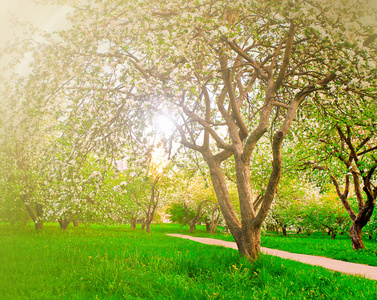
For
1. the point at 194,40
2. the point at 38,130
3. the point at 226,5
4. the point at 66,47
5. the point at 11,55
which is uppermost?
the point at 226,5

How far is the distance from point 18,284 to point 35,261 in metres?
1.72

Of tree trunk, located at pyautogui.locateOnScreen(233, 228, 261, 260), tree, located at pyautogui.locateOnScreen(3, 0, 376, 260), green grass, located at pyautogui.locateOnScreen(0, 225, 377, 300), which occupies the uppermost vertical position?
tree, located at pyautogui.locateOnScreen(3, 0, 376, 260)

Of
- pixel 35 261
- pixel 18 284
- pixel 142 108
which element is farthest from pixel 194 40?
pixel 35 261

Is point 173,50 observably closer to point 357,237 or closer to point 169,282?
point 169,282

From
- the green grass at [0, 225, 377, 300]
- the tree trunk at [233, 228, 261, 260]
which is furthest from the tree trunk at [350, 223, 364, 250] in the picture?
the tree trunk at [233, 228, 261, 260]

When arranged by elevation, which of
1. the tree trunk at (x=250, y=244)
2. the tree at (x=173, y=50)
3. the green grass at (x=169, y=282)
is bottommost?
the green grass at (x=169, y=282)

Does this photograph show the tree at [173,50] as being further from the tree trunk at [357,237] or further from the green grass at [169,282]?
the tree trunk at [357,237]

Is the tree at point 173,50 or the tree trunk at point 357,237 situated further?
the tree trunk at point 357,237

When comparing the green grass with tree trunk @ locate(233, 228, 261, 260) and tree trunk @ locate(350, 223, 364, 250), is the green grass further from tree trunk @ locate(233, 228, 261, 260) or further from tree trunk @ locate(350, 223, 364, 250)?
tree trunk @ locate(350, 223, 364, 250)

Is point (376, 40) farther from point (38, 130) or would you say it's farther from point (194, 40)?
point (38, 130)

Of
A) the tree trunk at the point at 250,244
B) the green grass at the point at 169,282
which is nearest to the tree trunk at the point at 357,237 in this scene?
the green grass at the point at 169,282

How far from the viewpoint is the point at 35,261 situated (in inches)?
220

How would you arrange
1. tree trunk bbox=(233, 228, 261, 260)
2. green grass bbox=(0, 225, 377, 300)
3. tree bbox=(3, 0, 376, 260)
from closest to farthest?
green grass bbox=(0, 225, 377, 300)
tree bbox=(3, 0, 376, 260)
tree trunk bbox=(233, 228, 261, 260)

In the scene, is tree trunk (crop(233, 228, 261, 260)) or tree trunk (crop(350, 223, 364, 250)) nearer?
tree trunk (crop(233, 228, 261, 260))
